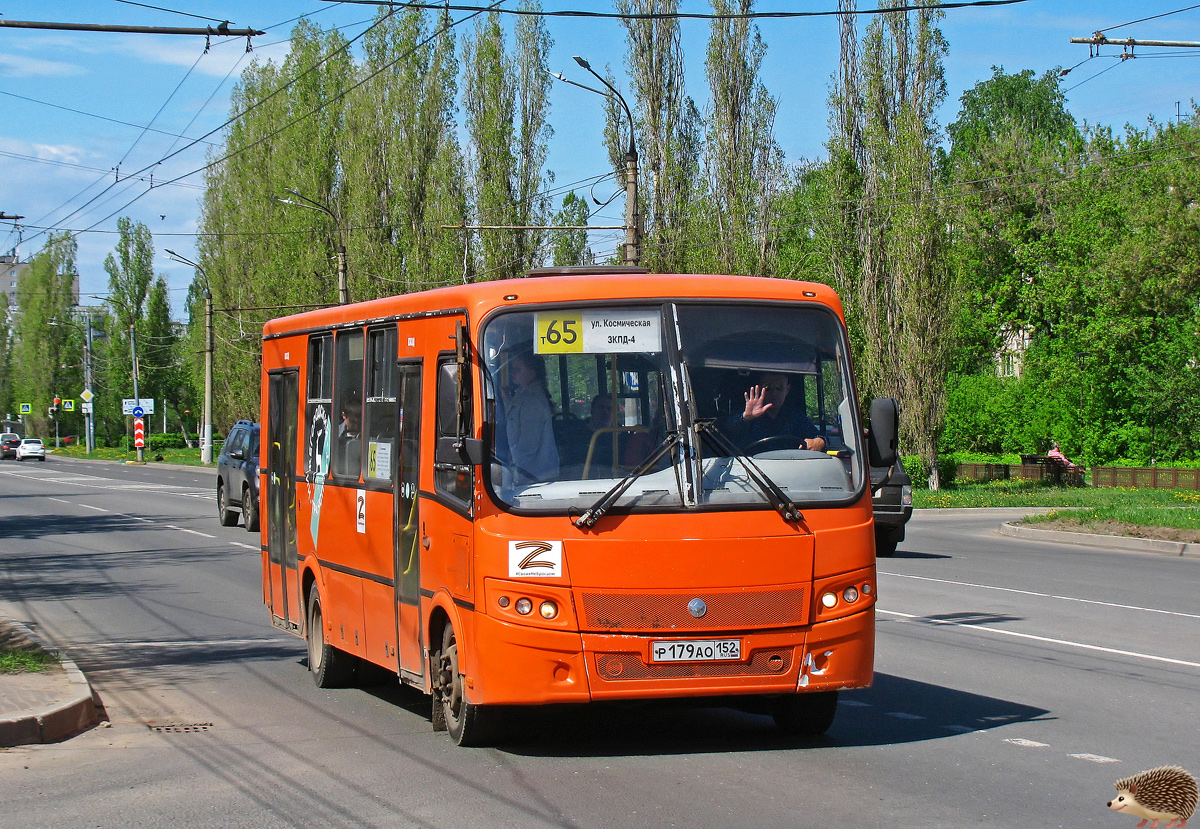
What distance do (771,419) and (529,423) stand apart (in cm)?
127

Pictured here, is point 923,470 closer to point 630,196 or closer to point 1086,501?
point 1086,501

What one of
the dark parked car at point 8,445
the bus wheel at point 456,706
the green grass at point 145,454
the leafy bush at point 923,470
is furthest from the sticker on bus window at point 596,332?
the dark parked car at point 8,445

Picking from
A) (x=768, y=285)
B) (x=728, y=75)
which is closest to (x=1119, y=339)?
(x=728, y=75)

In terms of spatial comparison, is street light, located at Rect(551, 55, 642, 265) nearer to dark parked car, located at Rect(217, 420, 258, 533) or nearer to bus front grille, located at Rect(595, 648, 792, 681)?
dark parked car, located at Rect(217, 420, 258, 533)

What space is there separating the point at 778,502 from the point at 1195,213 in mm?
40396

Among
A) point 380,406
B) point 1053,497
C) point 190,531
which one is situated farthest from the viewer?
point 1053,497

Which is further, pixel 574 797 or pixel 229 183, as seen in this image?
pixel 229 183

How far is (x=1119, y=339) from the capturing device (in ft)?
168

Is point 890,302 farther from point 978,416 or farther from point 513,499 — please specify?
point 513,499

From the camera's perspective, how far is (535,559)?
22.2 ft

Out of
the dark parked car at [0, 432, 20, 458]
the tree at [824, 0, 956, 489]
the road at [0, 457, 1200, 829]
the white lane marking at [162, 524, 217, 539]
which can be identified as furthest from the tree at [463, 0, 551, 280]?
the dark parked car at [0, 432, 20, 458]

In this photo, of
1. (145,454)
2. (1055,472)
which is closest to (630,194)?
(1055,472)

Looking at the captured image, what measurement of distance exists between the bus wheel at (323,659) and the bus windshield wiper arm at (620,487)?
343 centimetres

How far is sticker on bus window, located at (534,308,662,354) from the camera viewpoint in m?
7.30
